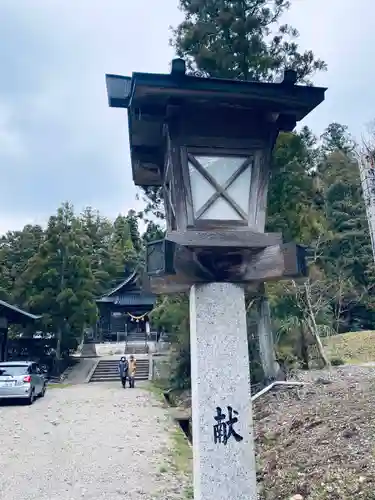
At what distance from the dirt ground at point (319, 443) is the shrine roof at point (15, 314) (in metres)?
17.5

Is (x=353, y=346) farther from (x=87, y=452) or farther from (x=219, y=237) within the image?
(x=219, y=237)

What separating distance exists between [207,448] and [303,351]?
572 inches

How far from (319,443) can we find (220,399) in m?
4.21

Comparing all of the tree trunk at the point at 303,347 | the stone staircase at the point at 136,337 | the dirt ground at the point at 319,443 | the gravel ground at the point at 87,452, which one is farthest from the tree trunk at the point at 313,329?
the stone staircase at the point at 136,337

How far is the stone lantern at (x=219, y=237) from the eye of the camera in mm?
A: 4418

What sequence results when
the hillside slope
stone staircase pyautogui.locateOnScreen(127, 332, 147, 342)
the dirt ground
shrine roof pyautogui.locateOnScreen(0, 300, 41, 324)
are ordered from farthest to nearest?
stone staircase pyautogui.locateOnScreen(127, 332, 147, 342)
shrine roof pyautogui.locateOnScreen(0, 300, 41, 324)
the hillside slope
the dirt ground

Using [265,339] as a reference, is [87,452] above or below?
below

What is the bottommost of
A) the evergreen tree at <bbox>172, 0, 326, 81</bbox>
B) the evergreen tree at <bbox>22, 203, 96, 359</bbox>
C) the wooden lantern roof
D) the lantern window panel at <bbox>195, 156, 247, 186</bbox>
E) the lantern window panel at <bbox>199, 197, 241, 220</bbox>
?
the lantern window panel at <bbox>199, 197, 241, 220</bbox>

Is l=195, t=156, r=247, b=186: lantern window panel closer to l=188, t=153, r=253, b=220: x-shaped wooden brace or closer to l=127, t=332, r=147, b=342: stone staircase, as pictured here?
l=188, t=153, r=253, b=220: x-shaped wooden brace

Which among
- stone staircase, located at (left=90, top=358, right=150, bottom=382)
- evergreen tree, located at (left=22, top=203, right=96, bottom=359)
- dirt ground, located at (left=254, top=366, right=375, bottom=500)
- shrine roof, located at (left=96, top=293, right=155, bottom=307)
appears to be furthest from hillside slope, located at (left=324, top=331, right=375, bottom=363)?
shrine roof, located at (left=96, top=293, right=155, bottom=307)

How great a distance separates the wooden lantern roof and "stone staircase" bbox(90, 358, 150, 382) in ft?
82.6

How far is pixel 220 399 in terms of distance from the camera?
177 inches

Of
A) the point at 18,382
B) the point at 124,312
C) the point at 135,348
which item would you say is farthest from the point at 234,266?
the point at 124,312

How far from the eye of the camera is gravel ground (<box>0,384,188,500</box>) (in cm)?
765
